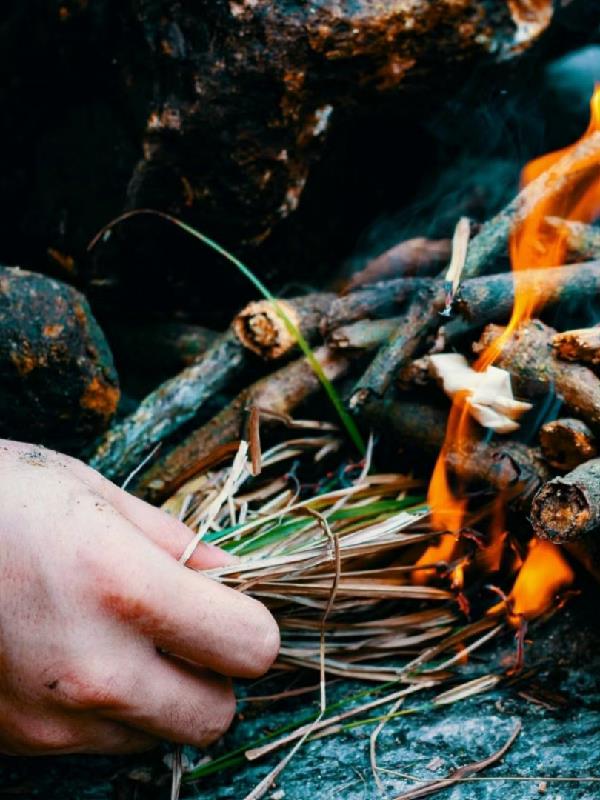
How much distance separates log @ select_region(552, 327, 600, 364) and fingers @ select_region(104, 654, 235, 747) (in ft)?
3.37

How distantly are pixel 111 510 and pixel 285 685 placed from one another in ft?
2.54

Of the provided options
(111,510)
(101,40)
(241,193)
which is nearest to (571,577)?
(111,510)

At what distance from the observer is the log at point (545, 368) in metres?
1.63

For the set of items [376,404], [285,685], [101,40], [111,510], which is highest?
Result: [101,40]

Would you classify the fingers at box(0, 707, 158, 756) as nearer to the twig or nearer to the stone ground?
the stone ground

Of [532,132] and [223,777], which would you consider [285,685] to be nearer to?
[223,777]

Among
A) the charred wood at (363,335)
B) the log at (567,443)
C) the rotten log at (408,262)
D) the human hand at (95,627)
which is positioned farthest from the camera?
the rotten log at (408,262)

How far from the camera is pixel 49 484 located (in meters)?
1.33

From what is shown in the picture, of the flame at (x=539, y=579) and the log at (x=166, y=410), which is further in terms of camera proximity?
the log at (x=166, y=410)

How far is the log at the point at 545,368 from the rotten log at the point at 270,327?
571mm

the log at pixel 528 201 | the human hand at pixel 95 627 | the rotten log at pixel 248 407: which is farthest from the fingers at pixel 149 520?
the log at pixel 528 201

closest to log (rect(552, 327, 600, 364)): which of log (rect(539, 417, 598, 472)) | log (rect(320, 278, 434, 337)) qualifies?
log (rect(539, 417, 598, 472))

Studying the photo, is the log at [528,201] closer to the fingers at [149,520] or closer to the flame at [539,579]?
the flame at [539,579]

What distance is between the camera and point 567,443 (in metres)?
1.62
